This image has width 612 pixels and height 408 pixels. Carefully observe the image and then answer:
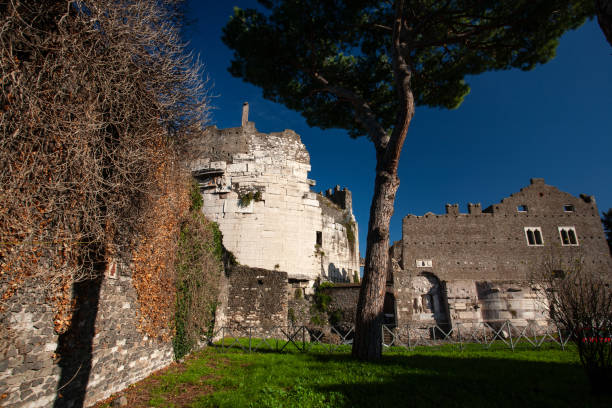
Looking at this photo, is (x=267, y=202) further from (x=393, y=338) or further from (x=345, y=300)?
(x=393, y=338)

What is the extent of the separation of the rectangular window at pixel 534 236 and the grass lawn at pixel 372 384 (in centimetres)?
1934

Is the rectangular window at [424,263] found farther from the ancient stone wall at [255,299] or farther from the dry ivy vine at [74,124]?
the dry ivy vine at [74,124]

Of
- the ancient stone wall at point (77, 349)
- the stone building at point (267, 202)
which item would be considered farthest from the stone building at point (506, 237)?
the ancient stone wall at point (77, 349)

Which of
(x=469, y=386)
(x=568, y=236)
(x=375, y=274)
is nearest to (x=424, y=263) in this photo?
(x=568, y=236)

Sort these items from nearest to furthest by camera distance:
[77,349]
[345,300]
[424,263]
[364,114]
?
[77,349] → [364,114] → [345,300] → [424,263]

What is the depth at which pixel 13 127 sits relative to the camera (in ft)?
11.3

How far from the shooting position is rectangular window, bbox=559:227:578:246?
23020mm

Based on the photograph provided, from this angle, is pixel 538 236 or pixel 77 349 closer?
pixel 77 349

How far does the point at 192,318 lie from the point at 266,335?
13.3 feet

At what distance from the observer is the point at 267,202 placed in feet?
45.6

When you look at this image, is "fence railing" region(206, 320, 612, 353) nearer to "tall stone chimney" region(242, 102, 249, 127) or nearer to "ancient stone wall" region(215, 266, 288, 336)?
"ancient stone wall" region(215, 266, 288, 336)

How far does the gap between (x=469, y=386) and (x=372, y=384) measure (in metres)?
1.45

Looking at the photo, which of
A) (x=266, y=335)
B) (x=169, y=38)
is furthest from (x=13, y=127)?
(x=266, y=335)

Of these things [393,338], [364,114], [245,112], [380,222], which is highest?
[245,112]
